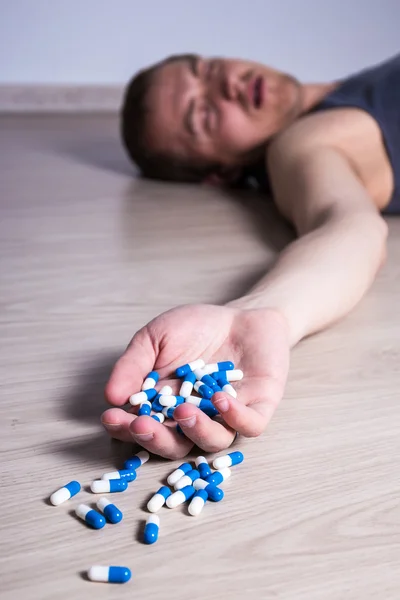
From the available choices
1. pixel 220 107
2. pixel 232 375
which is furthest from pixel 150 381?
pixel 220 107

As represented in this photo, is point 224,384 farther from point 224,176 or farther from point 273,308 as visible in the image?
point 224,176

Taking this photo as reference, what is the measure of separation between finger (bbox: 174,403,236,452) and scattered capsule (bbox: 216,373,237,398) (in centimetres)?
4

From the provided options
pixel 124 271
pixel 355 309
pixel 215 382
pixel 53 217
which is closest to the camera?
pixel 215 382

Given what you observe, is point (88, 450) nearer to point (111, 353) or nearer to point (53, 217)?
Answer: point (111, 353)

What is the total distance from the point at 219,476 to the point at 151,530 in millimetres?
118

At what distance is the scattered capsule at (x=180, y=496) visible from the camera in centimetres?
79

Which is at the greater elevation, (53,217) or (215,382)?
(215,382)

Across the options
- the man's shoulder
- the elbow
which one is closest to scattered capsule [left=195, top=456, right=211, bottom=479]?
the elbow

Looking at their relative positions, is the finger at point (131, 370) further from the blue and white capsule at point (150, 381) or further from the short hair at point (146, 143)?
the short hair at point (146, 143)

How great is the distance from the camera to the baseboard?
12.1ft

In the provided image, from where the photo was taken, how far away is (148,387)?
0.91 meters

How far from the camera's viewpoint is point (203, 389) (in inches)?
35.0

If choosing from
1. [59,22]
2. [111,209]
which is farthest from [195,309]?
[59,22]

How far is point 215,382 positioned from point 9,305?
0.60 meters
